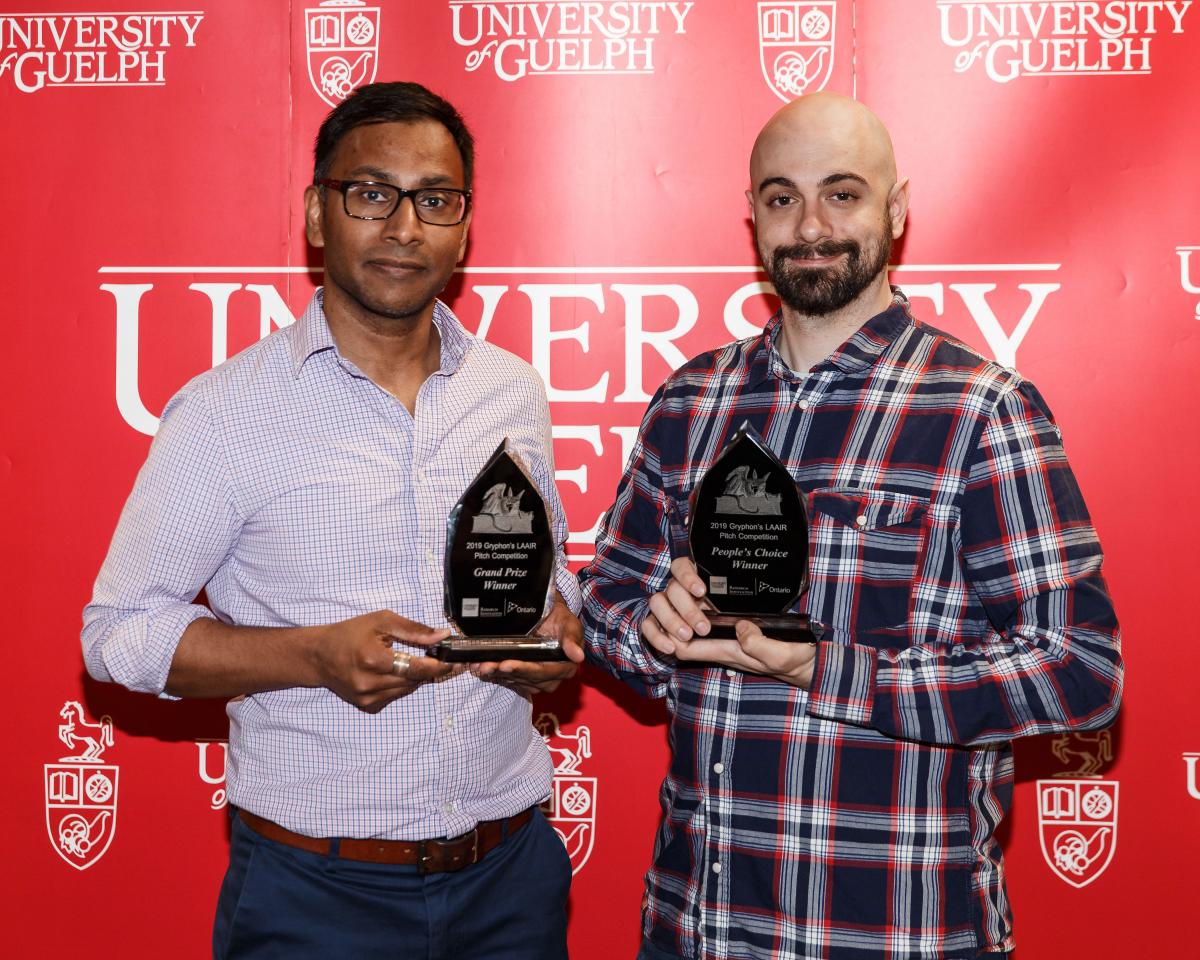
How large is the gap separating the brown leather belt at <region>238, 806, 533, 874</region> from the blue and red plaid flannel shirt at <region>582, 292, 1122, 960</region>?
34cm

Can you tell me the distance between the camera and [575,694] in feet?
→ 9.11

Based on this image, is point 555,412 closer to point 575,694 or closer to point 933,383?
point 575,694

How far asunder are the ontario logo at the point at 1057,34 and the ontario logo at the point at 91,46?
1.92m

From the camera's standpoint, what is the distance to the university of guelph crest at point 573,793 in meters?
2.77

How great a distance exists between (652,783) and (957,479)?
135 cm

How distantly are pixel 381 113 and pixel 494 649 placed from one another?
39.5 inches

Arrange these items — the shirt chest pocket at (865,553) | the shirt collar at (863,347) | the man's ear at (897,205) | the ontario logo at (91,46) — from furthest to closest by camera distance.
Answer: the ontario logo at (91,46)
the man's ear at (897,205)
the shirt collar at (863,347)
the shirt chest pocket at (865,553)

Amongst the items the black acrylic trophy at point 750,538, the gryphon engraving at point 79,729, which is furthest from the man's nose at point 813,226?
the gryphon engraving at point 79,729

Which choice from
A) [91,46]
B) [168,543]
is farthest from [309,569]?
[91,46]

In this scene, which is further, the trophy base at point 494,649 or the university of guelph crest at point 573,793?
the university of guelph crest at point 573,793

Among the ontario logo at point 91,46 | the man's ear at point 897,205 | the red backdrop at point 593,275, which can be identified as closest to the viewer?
the man's ear at point 897,205

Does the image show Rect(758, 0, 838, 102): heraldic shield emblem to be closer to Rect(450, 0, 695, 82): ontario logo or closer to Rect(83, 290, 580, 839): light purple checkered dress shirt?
Rect(450, 0, 695, 82): ontario logo

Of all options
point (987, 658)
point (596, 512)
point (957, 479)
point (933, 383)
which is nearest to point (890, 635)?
point (987, 658)

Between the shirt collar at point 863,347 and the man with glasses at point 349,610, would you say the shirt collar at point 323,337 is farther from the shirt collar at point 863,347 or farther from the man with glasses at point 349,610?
the shirt collar at point 863,347
